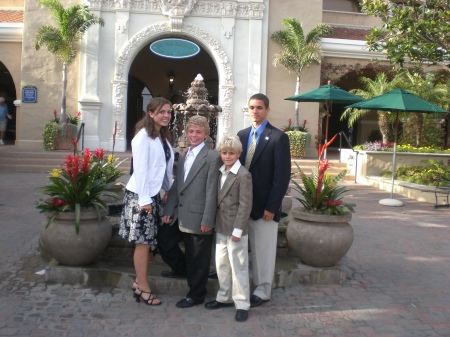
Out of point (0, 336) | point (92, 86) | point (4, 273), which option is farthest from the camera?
point (92, 86)

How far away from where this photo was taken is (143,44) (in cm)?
1700

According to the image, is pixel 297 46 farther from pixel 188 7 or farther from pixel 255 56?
pixel 188 7

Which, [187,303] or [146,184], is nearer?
[146,184]

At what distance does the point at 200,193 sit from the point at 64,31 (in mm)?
12953

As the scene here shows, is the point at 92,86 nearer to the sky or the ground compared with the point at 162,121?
nearer to the sky

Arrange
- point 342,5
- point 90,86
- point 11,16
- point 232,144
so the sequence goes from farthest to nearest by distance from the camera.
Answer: point 342,5 → point 11,16 → point 90,86 → point 232,144

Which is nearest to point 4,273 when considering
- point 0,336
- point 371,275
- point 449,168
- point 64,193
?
point 64,193

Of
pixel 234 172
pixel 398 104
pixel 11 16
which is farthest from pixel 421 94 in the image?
pixel 11 16

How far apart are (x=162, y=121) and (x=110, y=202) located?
128 inches

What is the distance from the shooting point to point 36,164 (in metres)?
14.4

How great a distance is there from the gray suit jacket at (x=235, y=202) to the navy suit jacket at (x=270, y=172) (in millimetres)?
211

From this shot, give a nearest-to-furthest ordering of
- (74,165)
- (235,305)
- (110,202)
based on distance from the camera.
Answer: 1. (235,305)
2. (74,165)
3. (110,202)

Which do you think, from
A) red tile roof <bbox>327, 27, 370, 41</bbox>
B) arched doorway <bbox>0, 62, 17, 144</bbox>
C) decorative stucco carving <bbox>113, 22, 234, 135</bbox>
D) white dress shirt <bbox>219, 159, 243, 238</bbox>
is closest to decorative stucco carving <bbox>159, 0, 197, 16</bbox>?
decorative stucco carving <bbox>113, 22, 234, 135</bbox>

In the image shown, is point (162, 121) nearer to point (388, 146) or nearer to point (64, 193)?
point (64, 193)
